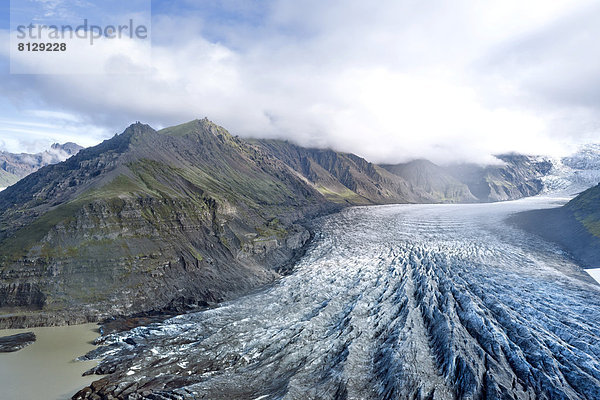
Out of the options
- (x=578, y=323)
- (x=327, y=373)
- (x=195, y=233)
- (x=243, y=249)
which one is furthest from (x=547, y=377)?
(x=195, y=233)

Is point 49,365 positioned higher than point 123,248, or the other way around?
point 123,248

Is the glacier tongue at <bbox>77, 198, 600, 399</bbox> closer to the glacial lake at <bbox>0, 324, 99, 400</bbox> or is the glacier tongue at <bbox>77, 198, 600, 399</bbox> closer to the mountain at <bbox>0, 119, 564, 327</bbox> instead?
the glacial lake at <bbox>0, 324, 99, 400</bbox>

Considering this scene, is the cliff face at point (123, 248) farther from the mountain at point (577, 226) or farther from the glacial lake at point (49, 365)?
the mountain at point (577, 226)

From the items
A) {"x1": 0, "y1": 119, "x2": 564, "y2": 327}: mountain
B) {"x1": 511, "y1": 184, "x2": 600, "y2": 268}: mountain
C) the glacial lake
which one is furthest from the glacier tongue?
{"x1": 511, "y1": 184, "x2": 600, "y2": 268}: mountain

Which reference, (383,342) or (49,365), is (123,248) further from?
(383,342)

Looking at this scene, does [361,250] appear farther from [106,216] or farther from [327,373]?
[106,216]

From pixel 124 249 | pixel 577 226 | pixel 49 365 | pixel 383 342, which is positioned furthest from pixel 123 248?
pixel 577 226
